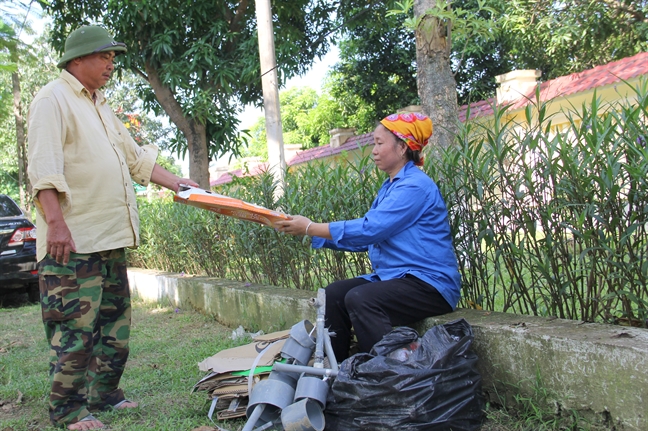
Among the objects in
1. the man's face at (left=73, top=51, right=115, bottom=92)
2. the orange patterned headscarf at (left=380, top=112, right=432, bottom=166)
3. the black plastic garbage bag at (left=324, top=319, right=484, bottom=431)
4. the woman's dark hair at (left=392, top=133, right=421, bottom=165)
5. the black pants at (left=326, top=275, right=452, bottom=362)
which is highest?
the man's face at (left=73, top=51, right=115, bottom=92)

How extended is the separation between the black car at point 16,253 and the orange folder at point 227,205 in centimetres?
574

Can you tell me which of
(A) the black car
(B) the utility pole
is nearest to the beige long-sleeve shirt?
(B) the utility pole

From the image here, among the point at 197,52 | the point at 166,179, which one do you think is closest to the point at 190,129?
the point at 197,52

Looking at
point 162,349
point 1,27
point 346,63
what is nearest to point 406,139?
point 162,349

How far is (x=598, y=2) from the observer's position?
10.3m

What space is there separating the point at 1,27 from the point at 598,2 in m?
9.58

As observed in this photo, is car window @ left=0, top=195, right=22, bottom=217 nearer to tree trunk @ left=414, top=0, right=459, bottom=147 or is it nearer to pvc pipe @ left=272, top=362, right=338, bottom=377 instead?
tree trunk @ left=414, top=0, right=459, bottom=147

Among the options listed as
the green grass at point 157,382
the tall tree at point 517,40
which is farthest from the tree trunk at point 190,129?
the green grass at point 157,382

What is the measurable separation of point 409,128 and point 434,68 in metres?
2.36

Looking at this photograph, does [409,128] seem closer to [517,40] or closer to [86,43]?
[86,43]

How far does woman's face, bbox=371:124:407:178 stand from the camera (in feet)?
9.93

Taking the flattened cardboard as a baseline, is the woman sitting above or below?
above

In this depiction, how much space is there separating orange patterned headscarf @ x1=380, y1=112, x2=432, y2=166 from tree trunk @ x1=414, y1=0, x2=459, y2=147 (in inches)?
75.5

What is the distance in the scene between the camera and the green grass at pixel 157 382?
2.64 metres
